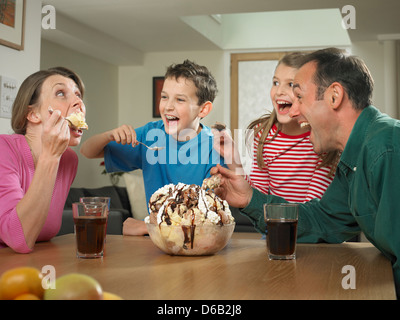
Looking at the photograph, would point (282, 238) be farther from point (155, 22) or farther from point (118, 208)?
point (155, 22)

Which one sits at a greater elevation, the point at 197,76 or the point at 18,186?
the point at 197,76

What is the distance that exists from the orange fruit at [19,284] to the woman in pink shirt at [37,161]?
0.65m

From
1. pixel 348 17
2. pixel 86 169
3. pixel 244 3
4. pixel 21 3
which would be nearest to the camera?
pixel 21 3

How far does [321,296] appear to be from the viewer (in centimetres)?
93

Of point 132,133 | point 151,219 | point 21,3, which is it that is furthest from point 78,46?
point 151,219

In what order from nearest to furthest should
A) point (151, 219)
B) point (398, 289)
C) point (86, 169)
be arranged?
point (398, 289) → point (151, 219) → point (86, 169)

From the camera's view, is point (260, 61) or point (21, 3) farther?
point (260, 61)

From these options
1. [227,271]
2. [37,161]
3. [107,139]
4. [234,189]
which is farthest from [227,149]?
[227,271]

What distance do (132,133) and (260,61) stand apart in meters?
6.12

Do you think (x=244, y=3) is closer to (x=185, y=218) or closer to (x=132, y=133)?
(x=132, y=133)

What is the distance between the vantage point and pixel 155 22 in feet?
19.7

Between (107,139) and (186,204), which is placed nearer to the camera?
(186,204)

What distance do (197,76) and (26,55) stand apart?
246 centimetres

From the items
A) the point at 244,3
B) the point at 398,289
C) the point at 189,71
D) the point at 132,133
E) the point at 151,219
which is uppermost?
the point at 244,3
